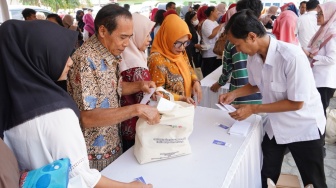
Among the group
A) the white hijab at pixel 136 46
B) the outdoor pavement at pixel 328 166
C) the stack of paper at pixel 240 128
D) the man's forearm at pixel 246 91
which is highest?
the white hijab at pixel 136 46

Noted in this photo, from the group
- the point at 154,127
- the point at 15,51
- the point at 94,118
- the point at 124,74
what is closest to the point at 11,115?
the point at 15,51

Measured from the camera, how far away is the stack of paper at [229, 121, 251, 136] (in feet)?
4.94

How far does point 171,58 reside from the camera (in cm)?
177

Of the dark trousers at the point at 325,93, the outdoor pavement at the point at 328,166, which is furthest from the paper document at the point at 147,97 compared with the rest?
the dark trousers at the point at 325,93

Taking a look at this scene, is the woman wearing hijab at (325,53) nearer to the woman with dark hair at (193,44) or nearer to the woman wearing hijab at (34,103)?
the woman with dark hair at (193,44)

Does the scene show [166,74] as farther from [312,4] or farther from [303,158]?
[312,4]

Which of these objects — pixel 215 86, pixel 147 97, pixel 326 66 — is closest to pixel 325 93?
pixel 326 66

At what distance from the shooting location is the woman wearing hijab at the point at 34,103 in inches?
29.4

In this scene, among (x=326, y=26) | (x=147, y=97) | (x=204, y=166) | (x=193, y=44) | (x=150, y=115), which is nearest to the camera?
(x=150, y=115)

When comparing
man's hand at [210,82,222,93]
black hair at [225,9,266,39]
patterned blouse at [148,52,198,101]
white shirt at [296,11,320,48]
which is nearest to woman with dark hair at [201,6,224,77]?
white shirt at [296,11,320,48]

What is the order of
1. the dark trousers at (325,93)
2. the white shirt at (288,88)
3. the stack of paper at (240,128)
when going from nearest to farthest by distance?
the white shirt at (288,88) → the stack of paper at (240,128) → the dark trousers at (325,93)

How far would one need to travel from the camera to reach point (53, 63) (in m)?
0.81

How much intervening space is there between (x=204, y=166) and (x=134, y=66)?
0.70m

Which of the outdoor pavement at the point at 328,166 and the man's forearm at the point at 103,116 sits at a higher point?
the man's forearm at the point at 103,116
